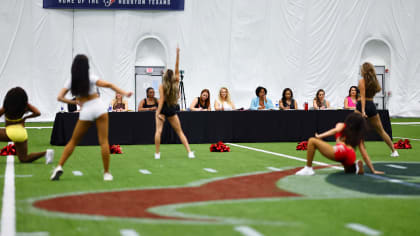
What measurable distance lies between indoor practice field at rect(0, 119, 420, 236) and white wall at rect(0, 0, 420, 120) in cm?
2017

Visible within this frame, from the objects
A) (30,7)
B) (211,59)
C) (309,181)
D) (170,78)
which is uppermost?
(30,7)

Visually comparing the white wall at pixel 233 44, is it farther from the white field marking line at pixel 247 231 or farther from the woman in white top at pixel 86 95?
the white field marking line at pixel 247 231

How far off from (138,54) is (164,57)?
143 cm

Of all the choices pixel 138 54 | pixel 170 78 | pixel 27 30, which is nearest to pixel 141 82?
pixel 138 54

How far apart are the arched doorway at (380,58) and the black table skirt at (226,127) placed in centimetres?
1793

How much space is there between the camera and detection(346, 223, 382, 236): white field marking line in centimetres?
456

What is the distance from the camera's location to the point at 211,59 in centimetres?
3097

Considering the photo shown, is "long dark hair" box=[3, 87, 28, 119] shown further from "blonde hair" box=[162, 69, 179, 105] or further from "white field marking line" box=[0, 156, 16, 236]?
"blonde hair" box=[162, 69, 179, 105]

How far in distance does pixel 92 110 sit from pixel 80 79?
44 centimetres

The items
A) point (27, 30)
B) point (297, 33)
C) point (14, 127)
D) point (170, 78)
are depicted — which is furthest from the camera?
point (297, 33)

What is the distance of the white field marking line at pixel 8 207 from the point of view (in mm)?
4695

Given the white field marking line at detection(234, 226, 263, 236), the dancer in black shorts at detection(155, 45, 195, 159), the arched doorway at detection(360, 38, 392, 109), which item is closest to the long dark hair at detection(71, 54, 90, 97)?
the white field marking line at detection(234, 226, 263, 236)

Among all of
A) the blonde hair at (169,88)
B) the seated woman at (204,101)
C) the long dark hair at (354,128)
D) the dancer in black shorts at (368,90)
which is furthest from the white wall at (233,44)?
the long dark hair at (354,128)

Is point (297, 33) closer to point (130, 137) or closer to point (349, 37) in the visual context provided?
point (349, 37)
